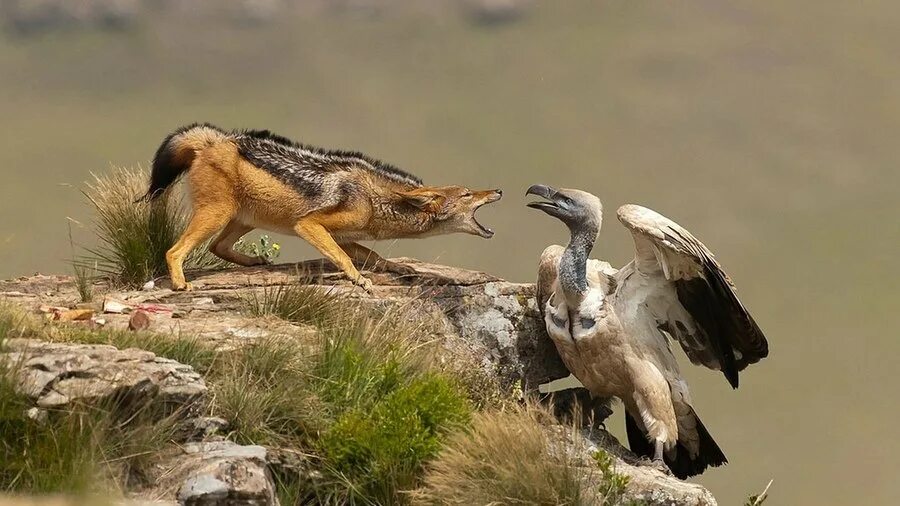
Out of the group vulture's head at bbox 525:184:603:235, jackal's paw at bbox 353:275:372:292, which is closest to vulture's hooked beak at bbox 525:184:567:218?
vulture's head at bbox 525:184:603:235

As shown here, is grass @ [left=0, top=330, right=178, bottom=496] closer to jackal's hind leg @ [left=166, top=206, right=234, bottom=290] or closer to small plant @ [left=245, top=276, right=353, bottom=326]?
small plant @ [left=245, top=276, right=353, bottom=326]

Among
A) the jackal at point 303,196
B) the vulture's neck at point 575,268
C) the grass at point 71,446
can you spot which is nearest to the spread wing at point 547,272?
the vulture's neck at point 575,268

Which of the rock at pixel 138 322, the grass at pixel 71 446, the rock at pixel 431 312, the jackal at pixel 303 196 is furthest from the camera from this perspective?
the jackal at pixel 303 196

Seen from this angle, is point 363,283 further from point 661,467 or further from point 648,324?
point 661,467

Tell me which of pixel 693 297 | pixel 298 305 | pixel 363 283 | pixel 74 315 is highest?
pixel 693 297

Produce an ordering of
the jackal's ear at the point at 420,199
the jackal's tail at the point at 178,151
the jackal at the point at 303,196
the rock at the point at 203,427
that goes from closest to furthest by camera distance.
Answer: the rock at the point at 203,427
the jackal at the point at 303,196
the jackal's tail at the point at 178,151
the jackal's ear at the point at 420,199

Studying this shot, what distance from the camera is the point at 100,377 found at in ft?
29.6

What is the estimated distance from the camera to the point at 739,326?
11781 millimetres

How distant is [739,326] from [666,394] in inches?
35.6

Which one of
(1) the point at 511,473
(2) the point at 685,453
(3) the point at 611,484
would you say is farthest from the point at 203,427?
(2) the point at 685,453

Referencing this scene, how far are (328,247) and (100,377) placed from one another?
3.92m

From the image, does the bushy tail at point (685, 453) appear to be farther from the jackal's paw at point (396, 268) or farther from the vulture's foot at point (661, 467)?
the jackal's paw at point (396, 268)

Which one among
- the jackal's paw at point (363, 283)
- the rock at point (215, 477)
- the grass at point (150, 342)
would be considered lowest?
the rock at point (215, 477)

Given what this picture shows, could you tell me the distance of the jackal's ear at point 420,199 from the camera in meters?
13.1
